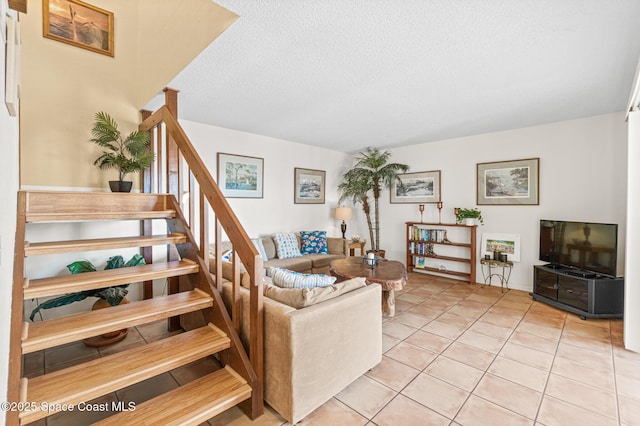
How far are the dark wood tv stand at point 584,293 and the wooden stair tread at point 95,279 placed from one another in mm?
3971

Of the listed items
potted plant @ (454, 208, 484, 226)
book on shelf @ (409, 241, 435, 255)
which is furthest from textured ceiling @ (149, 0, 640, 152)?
book on shelf @ (409, 241, 435, 255)

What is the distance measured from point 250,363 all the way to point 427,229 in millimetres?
4140

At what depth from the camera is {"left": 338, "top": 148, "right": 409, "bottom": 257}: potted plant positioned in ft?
17.3

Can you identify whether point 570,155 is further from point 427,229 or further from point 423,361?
point 423,361

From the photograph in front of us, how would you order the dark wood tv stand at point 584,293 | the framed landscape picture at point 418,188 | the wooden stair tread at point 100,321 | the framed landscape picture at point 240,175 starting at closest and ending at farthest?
1. the wooden stair tread at point 100,321
2. the dark wood tv stand at point 584,293
3. the framed landscape picture at point 240,175
4. the framed landscape picture at point 418,188

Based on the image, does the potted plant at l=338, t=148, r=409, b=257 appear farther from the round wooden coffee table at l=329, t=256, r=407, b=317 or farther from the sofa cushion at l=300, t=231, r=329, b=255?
the round wooden coffee table at l=329, t=256, r=407, b=317

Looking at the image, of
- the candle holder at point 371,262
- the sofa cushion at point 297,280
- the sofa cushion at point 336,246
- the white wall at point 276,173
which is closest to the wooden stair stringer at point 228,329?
the sofa cushion at point 297,280

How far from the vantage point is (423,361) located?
2.33 meters

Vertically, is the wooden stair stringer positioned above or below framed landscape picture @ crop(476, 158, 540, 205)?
below

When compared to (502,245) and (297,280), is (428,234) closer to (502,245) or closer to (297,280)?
(502,245)

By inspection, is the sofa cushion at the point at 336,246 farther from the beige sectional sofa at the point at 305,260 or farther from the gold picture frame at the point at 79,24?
the gold picture frame at the point at 79,24

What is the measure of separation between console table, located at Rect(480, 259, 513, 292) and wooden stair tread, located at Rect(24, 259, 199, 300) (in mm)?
3982

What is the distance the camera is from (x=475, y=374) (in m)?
2.15

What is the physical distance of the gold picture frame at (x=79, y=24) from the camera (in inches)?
110
